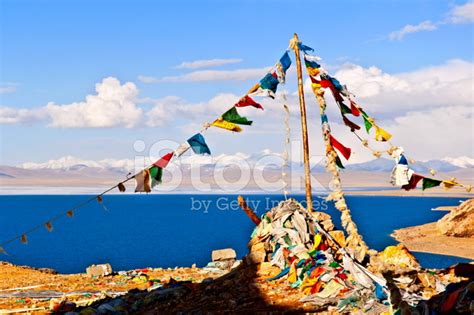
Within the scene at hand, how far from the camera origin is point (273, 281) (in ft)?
57.1

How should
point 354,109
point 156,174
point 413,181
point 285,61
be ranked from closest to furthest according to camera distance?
point 413,181
point 156,174
point 354,109
point 285,61

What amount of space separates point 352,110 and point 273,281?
205 inches

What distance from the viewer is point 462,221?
60344 millimetres

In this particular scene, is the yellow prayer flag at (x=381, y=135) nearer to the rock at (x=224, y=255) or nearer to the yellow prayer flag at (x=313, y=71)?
the yellow prayer flag at (x=313, y=71)

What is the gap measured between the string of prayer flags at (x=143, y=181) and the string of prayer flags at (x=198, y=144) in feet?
4.42

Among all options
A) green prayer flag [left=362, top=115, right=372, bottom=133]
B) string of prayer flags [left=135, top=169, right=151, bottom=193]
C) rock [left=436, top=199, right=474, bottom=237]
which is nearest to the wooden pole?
string of prayer flags [left=135, top=169, right=151, bottom=193]

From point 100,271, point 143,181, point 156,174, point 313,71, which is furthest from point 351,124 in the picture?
point 100,271

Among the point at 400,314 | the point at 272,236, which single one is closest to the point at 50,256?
the point at 272,236

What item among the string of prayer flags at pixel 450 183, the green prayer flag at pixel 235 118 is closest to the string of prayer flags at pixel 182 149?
the green prayer flag at pixel 235 118

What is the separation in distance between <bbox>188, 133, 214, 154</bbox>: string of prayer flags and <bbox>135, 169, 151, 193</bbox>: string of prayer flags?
135 centimetres

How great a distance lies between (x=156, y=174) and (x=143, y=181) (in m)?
0.39

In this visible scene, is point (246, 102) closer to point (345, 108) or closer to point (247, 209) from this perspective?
point (345, 108)

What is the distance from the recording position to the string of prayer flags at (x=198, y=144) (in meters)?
16.7

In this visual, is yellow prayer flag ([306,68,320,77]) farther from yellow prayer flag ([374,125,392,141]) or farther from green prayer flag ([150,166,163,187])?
green prayer flag ([150,166,163,187])
